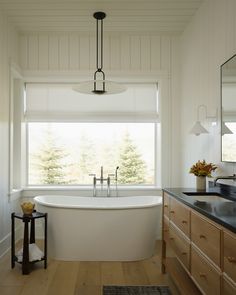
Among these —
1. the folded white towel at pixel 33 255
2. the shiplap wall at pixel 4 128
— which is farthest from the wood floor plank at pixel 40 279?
the shiplap wall at pixel 4 128

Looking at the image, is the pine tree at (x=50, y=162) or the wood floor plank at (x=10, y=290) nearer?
the wood floor plank at (x=10, y=290)

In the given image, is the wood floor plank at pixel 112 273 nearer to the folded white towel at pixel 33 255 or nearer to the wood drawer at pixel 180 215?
the folded white towel at pixel 33 255

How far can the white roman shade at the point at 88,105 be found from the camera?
15.2 feet

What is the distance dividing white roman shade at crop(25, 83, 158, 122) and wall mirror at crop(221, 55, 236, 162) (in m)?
1.88

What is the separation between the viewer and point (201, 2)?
3.49m

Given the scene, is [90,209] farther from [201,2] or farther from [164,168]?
[201,2]

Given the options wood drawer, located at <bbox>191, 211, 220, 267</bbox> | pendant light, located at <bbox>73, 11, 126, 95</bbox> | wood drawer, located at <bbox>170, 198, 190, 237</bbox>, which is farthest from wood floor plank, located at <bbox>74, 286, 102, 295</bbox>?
pendant light, located at <bbox>73, 11, 126, 95</bbox>

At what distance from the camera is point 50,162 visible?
4.70m

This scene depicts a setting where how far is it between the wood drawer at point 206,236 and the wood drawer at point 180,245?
0.59 ft

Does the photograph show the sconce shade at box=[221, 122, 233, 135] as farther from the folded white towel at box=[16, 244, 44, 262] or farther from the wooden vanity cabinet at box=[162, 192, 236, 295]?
the folded white towel at box=[16, 244, 44, 262]

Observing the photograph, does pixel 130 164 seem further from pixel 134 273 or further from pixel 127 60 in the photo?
pixel 134 273

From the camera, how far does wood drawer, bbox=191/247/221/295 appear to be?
1672 mm

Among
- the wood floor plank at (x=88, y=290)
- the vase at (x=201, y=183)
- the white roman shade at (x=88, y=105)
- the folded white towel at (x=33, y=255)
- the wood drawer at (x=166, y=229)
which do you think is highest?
the white roman shade at (x=88, y=105)

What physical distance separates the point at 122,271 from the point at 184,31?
3.19 metres
